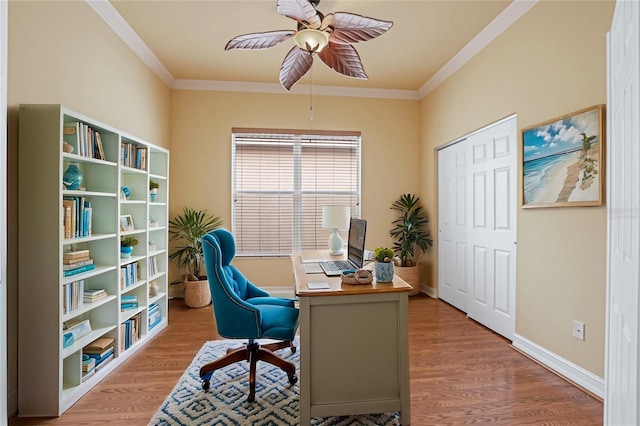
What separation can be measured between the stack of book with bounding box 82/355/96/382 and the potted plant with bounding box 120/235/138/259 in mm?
829

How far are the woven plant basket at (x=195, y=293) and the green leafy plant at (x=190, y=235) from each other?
0.15 metres

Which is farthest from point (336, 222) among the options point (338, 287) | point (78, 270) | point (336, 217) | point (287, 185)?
point (78, 270)

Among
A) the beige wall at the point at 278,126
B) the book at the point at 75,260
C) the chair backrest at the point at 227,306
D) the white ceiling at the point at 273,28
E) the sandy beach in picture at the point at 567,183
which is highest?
the white ceiling at the point at 273,28

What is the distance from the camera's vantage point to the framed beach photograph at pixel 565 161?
2129 mm

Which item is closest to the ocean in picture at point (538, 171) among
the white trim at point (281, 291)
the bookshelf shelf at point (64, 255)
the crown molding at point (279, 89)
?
the crown molding at point (279, 89)

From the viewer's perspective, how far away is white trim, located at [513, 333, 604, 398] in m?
2.13

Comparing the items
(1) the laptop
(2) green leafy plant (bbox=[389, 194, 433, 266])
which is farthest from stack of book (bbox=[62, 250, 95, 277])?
(2) green leafy plant (bbox=[389, 194, 433, 266])

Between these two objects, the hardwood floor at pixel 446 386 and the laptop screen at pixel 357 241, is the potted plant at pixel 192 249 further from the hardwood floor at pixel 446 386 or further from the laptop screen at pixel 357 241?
the laptop screen at pixel 357 241

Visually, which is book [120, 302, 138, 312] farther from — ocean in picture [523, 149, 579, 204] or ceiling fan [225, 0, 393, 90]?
ocean in picture [523, 149, 579, 204]

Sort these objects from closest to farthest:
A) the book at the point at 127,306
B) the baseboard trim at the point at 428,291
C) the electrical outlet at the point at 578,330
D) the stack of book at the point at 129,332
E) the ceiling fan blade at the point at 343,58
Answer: the electrical outlet at the point at 578,330 < the ceiling fan blade at the point at 343,58 < the stack of book at the point at 129,332 < the book at the point at 127,306 < the baseboard trim at the point at 428,291

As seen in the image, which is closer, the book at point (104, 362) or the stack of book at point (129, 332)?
the book at point (104, 362)

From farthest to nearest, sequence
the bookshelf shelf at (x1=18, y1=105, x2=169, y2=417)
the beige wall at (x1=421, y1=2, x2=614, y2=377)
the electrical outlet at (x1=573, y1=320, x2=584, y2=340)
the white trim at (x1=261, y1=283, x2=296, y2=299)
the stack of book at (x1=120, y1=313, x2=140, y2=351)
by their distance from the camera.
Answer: the white trim at (x1=261, y1=283, x2=296, y2=299)
the stack of book at (x1=120, y1=313, x2=140, y2=351)
the electrical outlet at (x1=573, y1=320, x2=584, y2=340)
the beige wall at (x1=421, y1=2, x2=614, y2=377)
the bookshelf shelf at (x1=18, y1=105, x2=169, y2=417)

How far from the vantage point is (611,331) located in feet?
4.31

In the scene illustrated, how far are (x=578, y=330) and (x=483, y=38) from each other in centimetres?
268
